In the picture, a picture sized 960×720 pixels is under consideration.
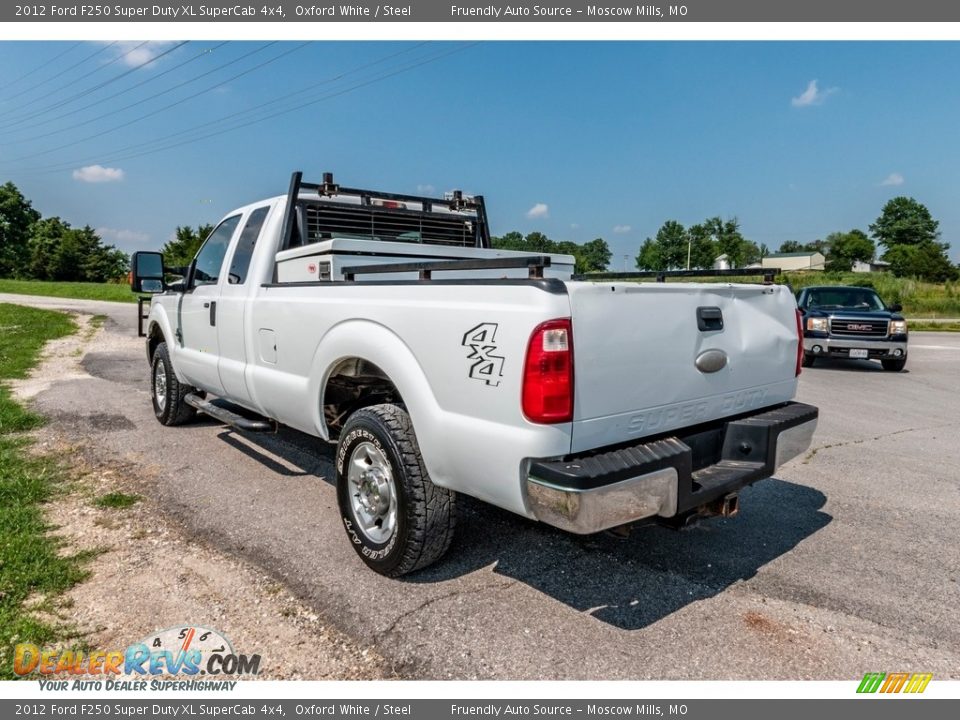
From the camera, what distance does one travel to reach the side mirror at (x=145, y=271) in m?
6.01

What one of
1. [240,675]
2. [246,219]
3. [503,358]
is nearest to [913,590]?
[503,358]

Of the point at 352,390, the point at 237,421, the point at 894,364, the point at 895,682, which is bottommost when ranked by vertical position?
the point at 895,682

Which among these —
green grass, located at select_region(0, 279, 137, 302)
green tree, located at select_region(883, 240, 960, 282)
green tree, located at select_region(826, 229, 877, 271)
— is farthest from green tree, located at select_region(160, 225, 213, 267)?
green tree, located at select_region(826, 229, 877, 271)

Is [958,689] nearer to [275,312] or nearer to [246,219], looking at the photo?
[275,312]

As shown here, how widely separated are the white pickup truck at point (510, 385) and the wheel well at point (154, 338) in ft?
8.47

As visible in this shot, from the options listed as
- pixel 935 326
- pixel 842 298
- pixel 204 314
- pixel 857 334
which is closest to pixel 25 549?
pixel 204 314

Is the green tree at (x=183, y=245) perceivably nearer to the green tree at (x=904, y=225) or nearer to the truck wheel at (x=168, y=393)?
the truck wheel at (x=168, y=393)

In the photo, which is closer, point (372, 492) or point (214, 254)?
point (372, 492)

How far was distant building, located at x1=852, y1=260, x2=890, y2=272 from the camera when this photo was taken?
11356cm

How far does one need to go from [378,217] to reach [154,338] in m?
3.24

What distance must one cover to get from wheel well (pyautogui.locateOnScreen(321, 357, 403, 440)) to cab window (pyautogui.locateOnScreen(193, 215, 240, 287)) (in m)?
1.97

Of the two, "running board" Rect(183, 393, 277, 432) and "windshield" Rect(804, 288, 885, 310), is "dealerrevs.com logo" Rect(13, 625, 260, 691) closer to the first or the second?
"running board" Rect(183, 393, 277, 432)

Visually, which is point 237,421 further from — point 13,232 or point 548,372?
point 13,232

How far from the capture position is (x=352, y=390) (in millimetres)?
3869
